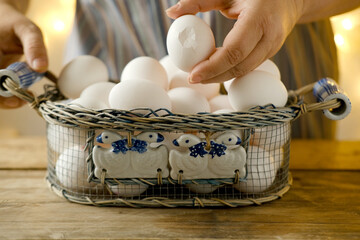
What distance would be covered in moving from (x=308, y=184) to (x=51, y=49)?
162 cm

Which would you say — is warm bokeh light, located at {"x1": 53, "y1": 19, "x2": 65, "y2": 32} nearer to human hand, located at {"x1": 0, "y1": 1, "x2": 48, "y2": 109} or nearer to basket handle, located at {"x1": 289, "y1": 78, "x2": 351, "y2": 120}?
human hand, located at {"x1": 0, "y1": 1, "x2": 48, "y2": 109}

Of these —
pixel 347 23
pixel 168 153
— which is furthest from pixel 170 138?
pixel 347 23

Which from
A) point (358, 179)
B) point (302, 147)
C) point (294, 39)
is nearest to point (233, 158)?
point (358, 179)

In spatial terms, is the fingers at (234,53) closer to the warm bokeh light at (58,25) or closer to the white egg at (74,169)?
the white egg at (74,169)

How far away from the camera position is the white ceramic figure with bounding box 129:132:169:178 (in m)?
0.68

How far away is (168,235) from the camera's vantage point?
2.06ft

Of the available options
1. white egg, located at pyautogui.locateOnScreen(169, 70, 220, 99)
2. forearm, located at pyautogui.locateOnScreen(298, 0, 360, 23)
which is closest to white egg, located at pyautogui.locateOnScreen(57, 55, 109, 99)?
white egg, located at pyautogui.locateOnScreen(169, 70, 220, 99)

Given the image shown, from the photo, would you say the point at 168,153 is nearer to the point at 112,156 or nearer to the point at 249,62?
the point at 112,156

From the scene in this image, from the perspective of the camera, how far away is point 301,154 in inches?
43.8

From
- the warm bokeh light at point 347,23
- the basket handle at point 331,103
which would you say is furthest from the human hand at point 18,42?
the warm bokeh light at point 347,23

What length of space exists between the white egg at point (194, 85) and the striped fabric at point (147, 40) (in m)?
0.35

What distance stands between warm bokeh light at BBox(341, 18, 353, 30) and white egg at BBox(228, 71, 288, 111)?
1.20 metres

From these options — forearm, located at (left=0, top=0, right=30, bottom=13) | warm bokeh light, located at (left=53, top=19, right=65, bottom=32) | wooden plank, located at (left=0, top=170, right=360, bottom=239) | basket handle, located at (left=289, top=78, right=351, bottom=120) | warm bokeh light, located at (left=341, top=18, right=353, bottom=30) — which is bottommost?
wooden plank, located at (left=0, top=170, right=360, bottom=239)

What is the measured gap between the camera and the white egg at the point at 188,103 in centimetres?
75
